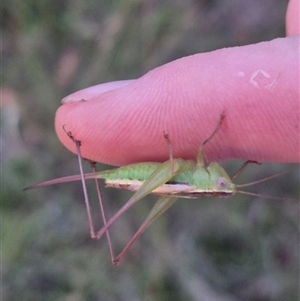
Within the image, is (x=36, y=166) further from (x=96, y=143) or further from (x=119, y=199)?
(x=96, y=143)

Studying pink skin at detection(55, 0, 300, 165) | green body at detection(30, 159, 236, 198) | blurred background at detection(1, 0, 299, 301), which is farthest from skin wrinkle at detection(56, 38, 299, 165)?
blurred background at detection(1, 0, 299, 301)

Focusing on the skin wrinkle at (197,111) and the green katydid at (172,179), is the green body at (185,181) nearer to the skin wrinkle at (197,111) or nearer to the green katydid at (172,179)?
the green katydid at (172,179)

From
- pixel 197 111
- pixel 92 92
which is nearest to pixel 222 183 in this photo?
pixel 197 111

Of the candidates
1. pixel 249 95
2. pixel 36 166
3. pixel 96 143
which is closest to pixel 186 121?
pixel 249 95

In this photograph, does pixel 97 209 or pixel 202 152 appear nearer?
pixel 202 152

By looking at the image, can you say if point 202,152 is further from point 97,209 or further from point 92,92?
point 97,209
